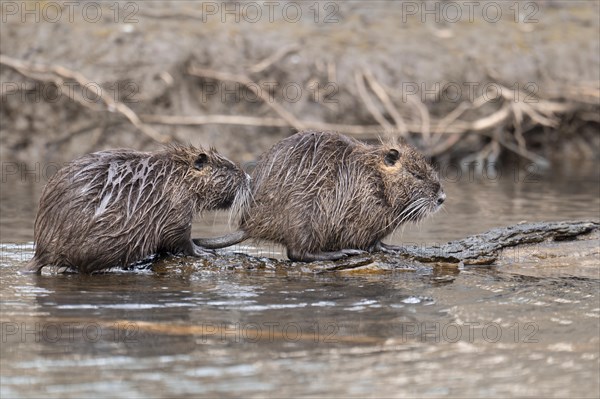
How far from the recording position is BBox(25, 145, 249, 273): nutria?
17.2 feet

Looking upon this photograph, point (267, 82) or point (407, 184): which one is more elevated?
point (267, 82)

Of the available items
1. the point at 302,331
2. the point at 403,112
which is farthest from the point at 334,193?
the point at 403,112

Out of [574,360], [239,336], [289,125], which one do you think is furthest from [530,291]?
[289,125]

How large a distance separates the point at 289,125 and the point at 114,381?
7157 mm

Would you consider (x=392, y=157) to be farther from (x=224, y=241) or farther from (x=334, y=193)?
(x=224, y=241)

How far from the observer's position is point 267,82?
10984 mm

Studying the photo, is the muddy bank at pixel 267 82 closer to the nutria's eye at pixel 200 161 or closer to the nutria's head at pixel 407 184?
the nutria's head at pixel 407 184

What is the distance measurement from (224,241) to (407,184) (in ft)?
3.39

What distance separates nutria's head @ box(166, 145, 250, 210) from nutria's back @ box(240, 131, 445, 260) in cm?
9

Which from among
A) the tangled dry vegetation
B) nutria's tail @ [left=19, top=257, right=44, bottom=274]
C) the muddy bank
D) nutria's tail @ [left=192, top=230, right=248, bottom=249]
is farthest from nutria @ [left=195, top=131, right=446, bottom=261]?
the tangled dry vegetation

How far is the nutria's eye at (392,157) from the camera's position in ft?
18.9

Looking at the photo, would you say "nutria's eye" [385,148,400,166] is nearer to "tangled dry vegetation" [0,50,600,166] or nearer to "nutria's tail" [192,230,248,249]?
"nutria's tail" [192,230,248,249]

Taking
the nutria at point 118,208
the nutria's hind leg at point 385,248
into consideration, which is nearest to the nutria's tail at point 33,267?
the nutria at point 118,208

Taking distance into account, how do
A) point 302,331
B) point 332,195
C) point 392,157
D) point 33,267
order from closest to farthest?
point 302,331
point 33,267
point 332,195
point 392,157
